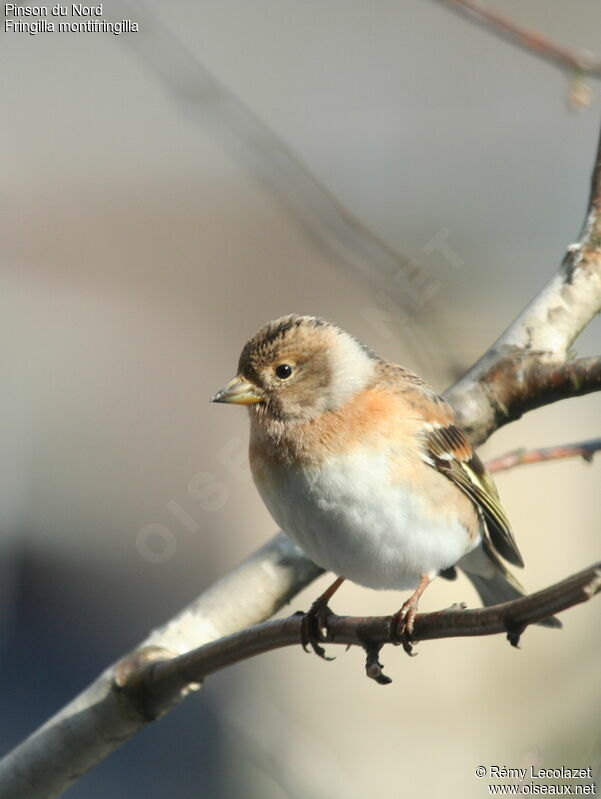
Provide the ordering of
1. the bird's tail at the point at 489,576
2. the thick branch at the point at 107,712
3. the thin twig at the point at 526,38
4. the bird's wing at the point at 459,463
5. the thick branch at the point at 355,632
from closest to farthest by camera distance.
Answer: the thick branch at the point at 355,632, the thin twig at the point at 526,38, the thick branch at the point at 107,712, the bird's wing at the point at 459,463, the bird's tail at the point at 489,576

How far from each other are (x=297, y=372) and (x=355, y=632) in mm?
1053

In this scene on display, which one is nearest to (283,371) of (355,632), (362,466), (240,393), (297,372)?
(297,372)

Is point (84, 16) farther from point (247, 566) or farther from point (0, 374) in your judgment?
point (0, 374)

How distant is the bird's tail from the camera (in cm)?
328

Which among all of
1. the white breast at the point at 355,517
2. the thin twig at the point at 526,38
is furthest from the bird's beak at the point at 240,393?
the thin twig at the point at 526,38

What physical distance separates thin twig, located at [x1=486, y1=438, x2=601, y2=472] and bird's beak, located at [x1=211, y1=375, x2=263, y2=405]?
72cm

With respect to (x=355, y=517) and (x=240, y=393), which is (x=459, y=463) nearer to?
(x=355, y=517)

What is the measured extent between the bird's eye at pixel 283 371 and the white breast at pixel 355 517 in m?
0.36

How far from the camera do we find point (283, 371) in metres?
3.06

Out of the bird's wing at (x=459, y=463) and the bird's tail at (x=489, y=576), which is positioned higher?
the bird's wing at (x=459, y=463)

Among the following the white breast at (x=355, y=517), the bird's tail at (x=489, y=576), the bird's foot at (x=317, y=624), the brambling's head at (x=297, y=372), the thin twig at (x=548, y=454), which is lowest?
the bird's tail at (x=489, y=576)

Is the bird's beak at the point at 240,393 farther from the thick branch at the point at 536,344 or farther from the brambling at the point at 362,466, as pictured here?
the thick branch at the point at 536,344

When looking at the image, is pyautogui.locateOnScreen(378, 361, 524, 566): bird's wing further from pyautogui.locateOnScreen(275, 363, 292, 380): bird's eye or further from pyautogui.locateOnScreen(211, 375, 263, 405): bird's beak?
pyautogui.locateOnScreen(211, 375, 263, 405): bird's beak

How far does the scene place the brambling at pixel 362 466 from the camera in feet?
8.87
